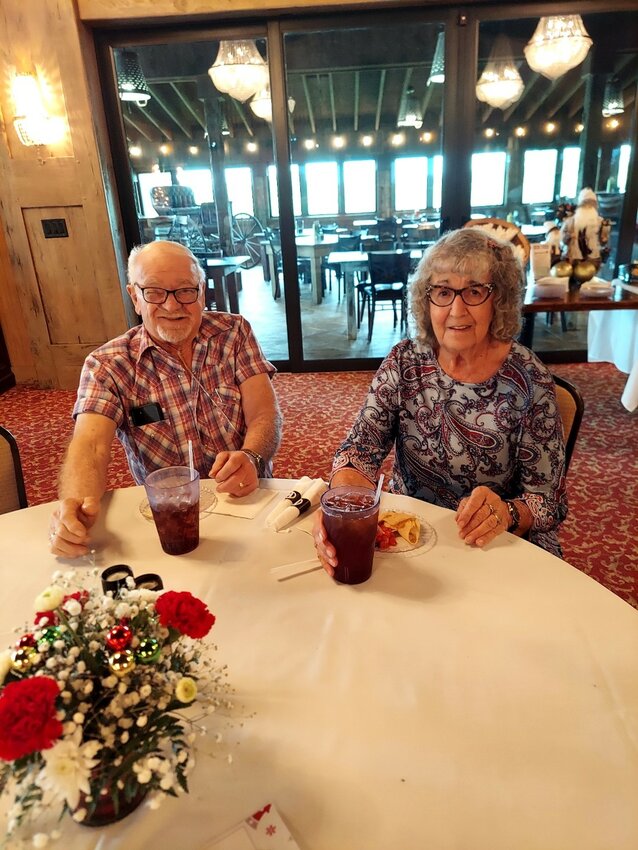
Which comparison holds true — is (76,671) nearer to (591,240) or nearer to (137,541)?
(137,541)

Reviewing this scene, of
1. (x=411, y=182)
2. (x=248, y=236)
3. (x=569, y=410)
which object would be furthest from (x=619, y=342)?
(x=248, y=236)

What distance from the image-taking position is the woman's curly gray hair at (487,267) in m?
1.41

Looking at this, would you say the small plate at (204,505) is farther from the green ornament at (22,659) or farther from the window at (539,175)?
the window at (539,175)

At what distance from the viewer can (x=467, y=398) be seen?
1.43 meters

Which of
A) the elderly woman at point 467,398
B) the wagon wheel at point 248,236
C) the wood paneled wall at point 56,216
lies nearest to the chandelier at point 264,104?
the wagon wheel at point 248,236

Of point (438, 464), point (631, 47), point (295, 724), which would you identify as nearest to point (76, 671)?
point (295, 724)

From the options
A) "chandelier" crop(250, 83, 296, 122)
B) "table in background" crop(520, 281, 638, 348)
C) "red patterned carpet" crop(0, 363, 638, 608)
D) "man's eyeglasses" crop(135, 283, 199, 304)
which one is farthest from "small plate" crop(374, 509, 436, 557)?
"chandelier" crop(250, 83, 296, 122)

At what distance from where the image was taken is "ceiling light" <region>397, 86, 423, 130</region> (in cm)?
450

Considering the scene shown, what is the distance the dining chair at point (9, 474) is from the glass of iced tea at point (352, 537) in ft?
3.15

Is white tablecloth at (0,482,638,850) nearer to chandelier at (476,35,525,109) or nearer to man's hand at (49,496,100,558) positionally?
man's hand at (49,496,100,558)

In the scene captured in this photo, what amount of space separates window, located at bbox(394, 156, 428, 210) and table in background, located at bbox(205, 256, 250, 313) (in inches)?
55.4

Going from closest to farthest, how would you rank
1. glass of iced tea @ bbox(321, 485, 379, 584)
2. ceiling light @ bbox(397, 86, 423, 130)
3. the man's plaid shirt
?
glass of iced tea @ bbox(321, 485, 379, 584), the man's plaid shirt, ceiling light @ bbox(397, 86, 423, 130)

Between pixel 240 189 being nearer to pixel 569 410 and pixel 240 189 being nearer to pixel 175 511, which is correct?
Result: pixel 569 410

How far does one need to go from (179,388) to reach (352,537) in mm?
905
